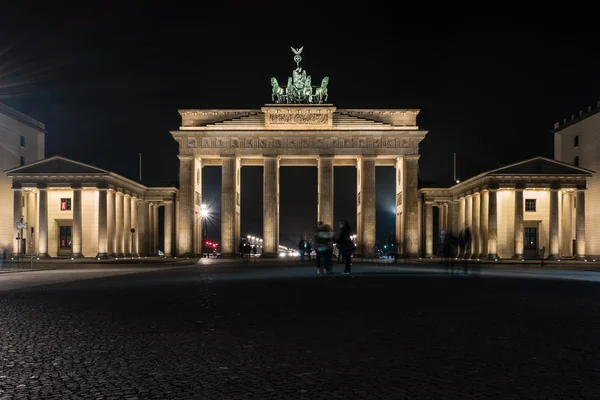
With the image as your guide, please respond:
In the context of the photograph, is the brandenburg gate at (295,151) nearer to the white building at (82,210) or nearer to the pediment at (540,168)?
the white building at (82,210)

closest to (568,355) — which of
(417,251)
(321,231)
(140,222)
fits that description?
(321,231)

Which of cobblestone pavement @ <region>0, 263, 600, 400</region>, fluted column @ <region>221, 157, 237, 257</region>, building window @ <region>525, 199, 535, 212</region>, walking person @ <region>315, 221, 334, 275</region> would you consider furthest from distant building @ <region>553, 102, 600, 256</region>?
cobblestone pavement @ <region>0, 263, 600, 400</region>

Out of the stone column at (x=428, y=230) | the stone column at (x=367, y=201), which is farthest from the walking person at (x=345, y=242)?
the stone column at (x=428, y=230)

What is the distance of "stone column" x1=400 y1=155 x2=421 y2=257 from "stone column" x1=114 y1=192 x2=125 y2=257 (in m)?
30.9

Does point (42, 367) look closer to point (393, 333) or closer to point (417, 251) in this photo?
point (393, 333)

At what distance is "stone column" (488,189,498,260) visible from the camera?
206ft

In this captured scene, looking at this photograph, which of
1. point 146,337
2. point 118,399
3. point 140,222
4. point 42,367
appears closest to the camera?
point 118,399

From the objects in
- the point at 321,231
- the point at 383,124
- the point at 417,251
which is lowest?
the point at 417,251

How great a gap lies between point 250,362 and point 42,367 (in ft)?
7.79

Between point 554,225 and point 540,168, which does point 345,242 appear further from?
point 554,225

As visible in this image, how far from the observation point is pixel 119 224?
67875mm

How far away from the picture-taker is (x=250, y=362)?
24.9 ft

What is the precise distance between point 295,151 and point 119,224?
20436mm

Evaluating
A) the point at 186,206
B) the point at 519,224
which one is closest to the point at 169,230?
the point at 186,206
